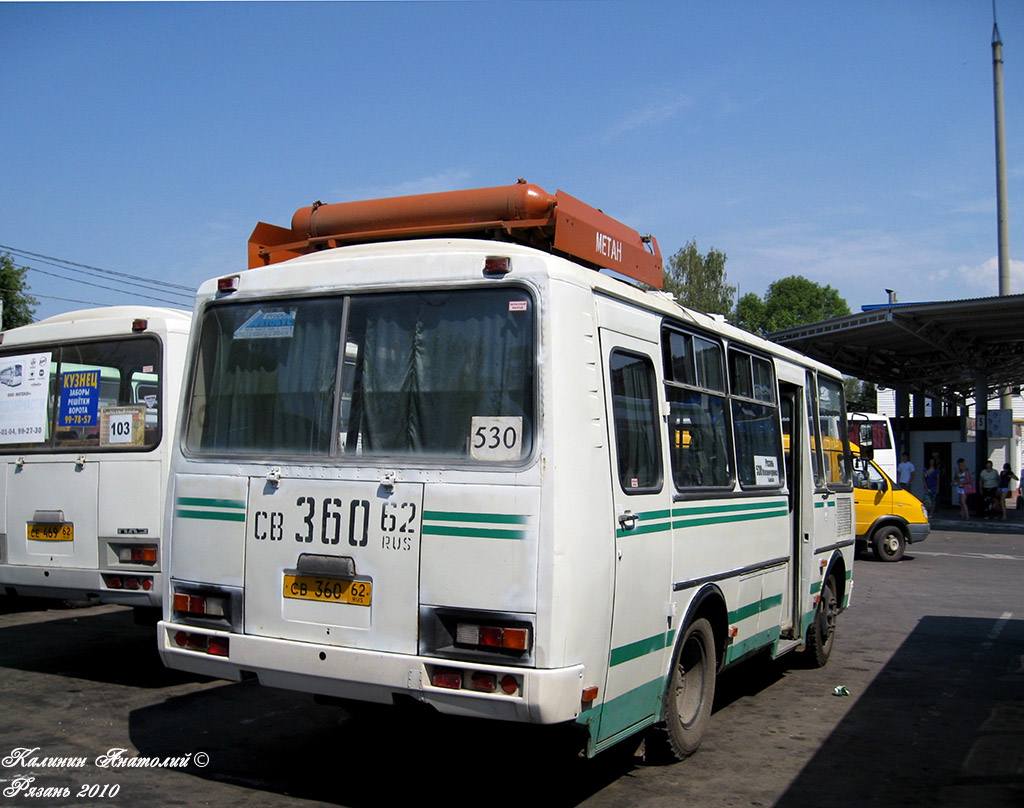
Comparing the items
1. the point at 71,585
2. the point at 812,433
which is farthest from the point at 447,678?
the point at 812,433

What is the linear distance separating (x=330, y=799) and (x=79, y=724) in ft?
7.67

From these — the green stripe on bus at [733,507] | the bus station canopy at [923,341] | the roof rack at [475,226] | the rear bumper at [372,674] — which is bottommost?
the rear bumper at [372,674]

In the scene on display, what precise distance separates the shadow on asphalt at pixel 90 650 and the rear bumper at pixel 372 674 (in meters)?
3.17

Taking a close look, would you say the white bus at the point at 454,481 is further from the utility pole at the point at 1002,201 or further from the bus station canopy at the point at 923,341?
the utility pole at the point at 1002,201

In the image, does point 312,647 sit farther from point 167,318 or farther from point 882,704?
point 882,704

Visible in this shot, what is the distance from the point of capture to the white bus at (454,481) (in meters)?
4.53

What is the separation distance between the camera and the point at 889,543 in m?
18.7

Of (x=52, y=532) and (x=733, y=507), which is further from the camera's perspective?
(x=52, y=532)

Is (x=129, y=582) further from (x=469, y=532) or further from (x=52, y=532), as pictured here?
(x=469, y=532)

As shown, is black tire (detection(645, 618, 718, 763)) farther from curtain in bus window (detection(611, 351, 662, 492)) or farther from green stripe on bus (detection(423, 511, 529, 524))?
green stripe on bus (detection(423, 511, 529, 524))

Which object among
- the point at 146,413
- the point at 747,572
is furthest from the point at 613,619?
the point at 146,413

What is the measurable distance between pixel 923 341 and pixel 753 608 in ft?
81.8

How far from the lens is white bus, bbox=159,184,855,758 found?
14.9 feet

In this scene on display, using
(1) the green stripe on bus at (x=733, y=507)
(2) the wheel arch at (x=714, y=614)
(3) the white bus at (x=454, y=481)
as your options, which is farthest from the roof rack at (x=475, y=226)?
(2) the wheel arch at (x=714, y=614)
